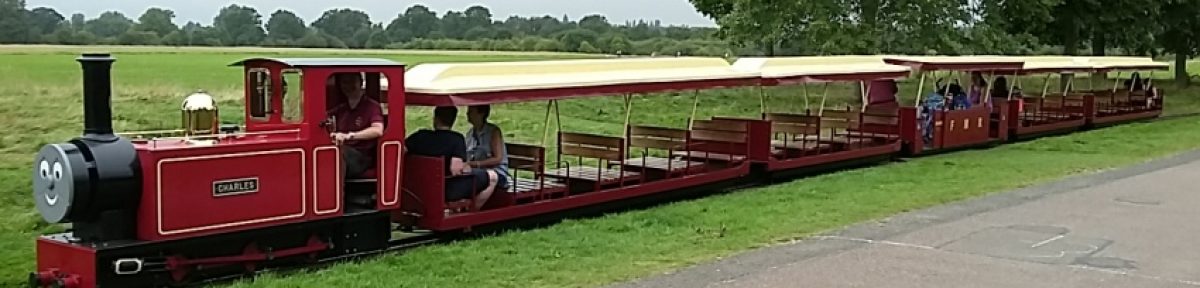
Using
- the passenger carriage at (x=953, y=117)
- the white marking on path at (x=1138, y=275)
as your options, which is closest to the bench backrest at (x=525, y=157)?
the white marking on path at (x=1138, y=275)

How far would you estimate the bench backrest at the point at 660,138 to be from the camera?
45.5 ft

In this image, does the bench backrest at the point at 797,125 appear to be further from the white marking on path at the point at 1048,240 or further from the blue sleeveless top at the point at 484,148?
the blue sleeveless top at the point at 484,148

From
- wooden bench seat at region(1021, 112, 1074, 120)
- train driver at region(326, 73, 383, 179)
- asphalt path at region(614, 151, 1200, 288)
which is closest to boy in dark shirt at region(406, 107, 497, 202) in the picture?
→ train driver at region(326, 73, 383, 179)

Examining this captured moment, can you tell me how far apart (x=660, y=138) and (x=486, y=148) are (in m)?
3.54

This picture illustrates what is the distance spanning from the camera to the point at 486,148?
36.2 feet

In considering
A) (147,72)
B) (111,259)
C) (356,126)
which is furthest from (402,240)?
(147,72)

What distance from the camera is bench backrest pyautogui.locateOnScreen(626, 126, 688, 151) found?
13867 mm

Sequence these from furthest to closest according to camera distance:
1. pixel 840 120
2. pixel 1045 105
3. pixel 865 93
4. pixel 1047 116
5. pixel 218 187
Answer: pixel 1045 105 → pixel 1047 116 → pixel 865 93 → pixel 840 120 → pixel 218 187

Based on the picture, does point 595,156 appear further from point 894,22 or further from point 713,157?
point 894,22

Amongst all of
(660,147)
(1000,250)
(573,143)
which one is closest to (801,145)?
(660,147)

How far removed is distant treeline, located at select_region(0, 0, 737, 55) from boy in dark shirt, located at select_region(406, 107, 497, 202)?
127ft

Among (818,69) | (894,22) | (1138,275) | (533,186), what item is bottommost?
(1138,275)

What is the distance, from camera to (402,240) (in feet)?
33.8

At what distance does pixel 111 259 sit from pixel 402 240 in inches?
111
